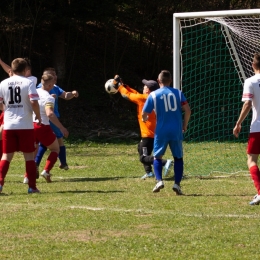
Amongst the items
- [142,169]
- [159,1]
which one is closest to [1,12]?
[159,1]

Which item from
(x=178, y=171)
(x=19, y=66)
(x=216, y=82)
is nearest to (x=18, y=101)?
(x=19, y=66)

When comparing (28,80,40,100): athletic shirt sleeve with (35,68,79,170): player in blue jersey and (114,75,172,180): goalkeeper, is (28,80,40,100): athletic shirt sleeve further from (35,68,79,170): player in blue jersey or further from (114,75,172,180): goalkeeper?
(114,75,172,180): goalkeeper

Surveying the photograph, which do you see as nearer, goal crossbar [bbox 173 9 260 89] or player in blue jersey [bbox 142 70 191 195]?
player in blue jersey [bbox 142 70 191 195]

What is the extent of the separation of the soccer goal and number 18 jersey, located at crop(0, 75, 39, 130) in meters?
3.04

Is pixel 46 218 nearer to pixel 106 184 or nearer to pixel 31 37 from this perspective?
pixel 106 184

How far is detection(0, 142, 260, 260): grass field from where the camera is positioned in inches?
272

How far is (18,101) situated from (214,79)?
31.2 feet

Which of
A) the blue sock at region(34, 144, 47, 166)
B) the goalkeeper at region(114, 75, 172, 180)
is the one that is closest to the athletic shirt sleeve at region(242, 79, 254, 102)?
the goalkeeper at region(114, 75, 172, 180)

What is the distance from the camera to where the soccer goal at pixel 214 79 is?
45.6ft

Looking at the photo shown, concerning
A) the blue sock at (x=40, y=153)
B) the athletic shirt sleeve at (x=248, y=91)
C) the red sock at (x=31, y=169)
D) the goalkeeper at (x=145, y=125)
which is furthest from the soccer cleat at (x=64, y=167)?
the athletic shirt sleeve at (x=248, y=91)

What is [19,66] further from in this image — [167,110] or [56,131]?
[56,131]

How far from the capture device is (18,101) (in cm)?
1021

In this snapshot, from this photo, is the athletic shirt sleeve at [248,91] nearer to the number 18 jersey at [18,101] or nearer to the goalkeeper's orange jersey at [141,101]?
the number 18 jersey at [18,101]

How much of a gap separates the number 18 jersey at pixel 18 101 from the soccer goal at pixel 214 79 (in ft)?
9.99
